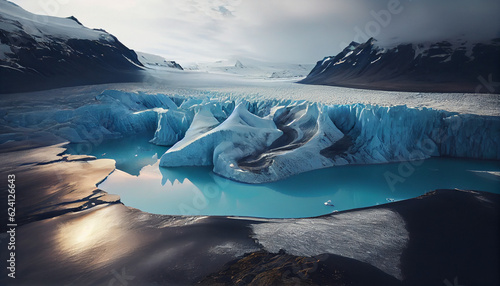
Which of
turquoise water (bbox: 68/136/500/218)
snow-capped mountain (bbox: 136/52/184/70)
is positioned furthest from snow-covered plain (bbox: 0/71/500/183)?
snow-capped mountain (bbox: 136/52/184/70)

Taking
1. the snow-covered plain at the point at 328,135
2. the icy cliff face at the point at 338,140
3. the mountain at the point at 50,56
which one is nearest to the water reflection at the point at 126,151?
the snow-covered plain at the point at 328,135

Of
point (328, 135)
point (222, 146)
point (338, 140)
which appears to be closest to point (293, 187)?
point (222, 146)

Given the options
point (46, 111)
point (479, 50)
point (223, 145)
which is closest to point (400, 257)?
point (223, 145)

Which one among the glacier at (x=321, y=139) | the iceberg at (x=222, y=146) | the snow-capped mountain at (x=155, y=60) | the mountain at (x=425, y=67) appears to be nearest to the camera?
the glacier at (x=321, y=139)

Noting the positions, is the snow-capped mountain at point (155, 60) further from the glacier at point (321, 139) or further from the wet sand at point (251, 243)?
the wet sand at point (251, 243)

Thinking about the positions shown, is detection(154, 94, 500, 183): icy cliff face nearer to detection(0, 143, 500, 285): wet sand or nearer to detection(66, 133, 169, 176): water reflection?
detection(66, 133, 169, 176): water reflection

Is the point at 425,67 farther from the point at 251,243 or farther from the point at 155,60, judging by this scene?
the point at 155,60
